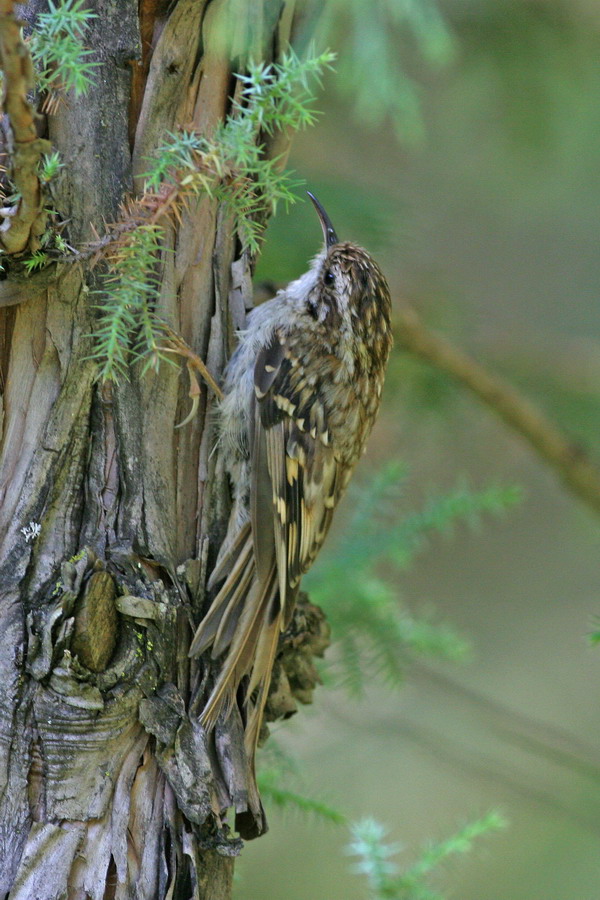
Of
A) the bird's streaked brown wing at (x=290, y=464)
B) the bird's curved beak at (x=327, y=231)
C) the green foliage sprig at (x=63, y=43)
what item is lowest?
the bird's streaked brown wing at (x=290, y=464)

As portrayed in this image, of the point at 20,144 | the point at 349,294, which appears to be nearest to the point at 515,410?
the point at 349,294

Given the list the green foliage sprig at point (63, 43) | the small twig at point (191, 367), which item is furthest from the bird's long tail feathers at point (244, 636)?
the green foliage sprig at point (63, 43)

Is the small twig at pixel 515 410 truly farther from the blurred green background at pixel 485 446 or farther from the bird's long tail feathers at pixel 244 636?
the bird's long tail feathers at pixel 244 636

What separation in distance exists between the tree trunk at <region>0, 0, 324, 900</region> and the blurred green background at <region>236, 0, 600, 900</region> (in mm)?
797

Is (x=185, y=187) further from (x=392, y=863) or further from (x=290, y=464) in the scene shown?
(x=392, y=863)

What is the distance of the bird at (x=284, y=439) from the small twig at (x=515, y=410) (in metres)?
0.90

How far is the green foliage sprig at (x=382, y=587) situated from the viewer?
2688 millimetres

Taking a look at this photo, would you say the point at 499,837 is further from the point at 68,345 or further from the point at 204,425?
the point at 68,345

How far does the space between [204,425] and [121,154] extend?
1.79 ft

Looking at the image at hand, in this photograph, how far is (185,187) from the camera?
57.1 inches

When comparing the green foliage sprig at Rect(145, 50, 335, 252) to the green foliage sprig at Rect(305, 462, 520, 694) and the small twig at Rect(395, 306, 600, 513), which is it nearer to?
the green foliage sprig at Rect(305, 462, 520, 694)

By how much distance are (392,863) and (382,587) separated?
0.94 metres

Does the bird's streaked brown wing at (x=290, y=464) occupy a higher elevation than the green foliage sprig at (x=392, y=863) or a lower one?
higher

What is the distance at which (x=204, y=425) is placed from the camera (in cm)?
189
